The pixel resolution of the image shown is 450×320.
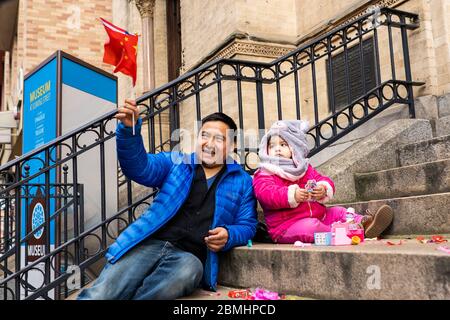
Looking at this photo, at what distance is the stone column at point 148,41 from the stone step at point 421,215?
1098 centimetres

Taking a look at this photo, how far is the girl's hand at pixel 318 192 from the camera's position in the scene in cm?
330

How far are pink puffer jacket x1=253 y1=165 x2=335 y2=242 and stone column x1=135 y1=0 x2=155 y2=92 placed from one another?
10673mm

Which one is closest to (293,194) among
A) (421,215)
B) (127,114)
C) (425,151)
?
(421,215)

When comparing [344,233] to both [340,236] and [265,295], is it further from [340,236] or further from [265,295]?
[265,295]

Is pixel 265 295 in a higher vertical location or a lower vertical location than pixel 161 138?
lower

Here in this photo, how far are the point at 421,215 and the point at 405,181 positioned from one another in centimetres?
72

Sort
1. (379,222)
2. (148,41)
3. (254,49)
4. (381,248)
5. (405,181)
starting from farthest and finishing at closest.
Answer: (148,41)
(254,49)
(405,181)
(379,222)
(381,248)

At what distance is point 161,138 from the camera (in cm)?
759

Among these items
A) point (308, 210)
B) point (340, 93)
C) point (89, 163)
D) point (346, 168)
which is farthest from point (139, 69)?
point (308, 210)

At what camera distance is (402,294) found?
2.24m

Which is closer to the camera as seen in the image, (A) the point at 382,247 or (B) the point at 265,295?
(A) the point at 382,247

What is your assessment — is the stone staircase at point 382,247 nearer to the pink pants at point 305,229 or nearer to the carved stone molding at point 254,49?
the pink pants at point 305,229

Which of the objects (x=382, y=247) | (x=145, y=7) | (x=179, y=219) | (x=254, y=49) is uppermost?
(x=145, y=7)

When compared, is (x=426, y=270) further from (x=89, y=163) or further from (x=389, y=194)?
(x=89, y=163)
